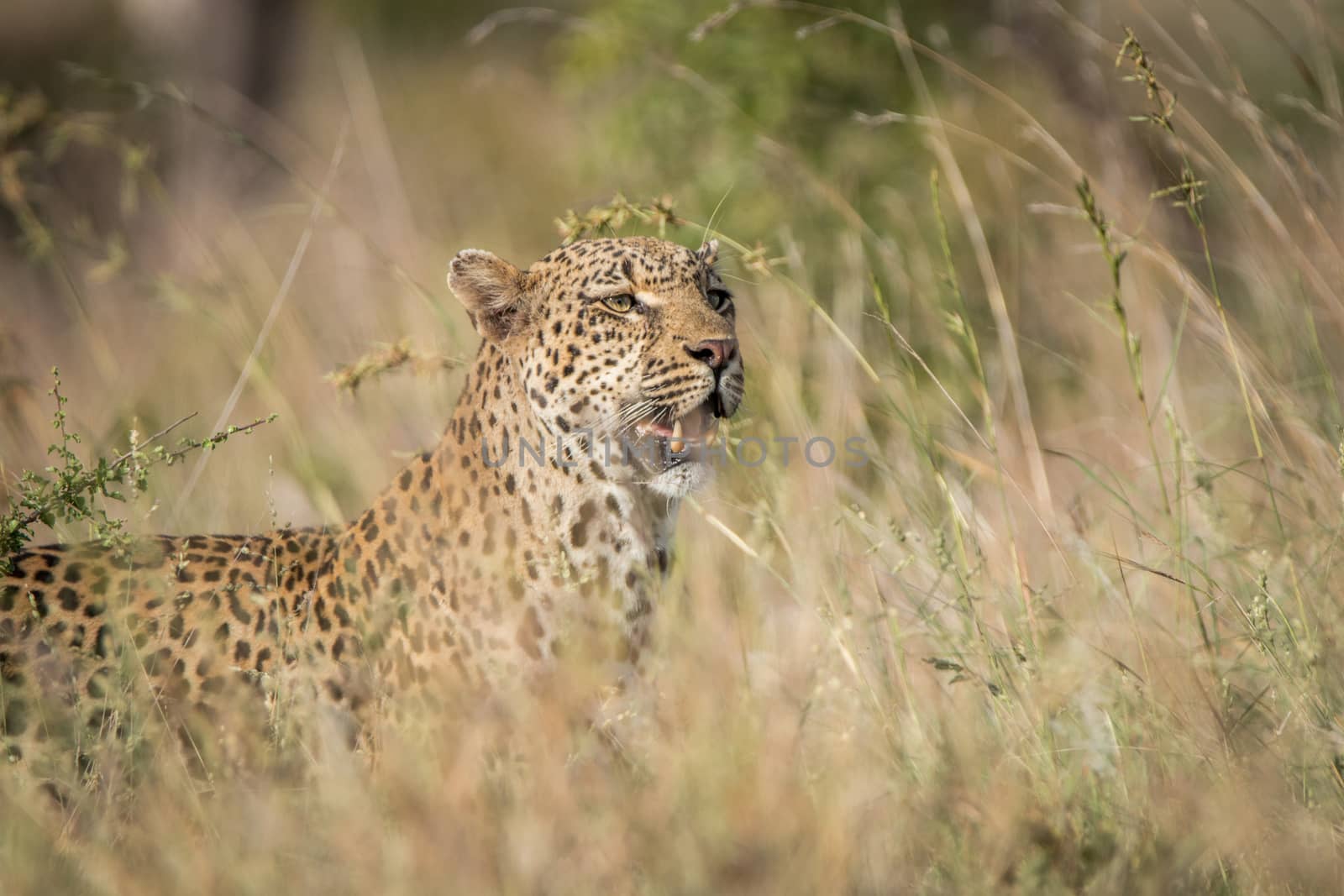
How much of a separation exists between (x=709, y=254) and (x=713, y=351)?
29.8 inches

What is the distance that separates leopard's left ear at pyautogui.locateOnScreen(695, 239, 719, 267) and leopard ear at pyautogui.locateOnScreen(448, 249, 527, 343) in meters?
0.74

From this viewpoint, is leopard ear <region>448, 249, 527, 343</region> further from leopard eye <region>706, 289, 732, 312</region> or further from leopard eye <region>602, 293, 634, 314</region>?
leopard eye <region>706, 289, 732, 312</region>

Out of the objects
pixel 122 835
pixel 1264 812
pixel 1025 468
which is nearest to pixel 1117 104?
pixel 1025 468

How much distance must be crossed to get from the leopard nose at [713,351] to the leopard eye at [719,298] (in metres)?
0.44

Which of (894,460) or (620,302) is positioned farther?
(894,460)

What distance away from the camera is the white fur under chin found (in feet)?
15.1

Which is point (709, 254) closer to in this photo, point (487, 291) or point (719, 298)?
point (719, 298)

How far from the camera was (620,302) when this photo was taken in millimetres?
4926

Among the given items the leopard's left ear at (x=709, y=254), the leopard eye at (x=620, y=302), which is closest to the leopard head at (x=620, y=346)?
the leopard eye at (x=620, y=302)

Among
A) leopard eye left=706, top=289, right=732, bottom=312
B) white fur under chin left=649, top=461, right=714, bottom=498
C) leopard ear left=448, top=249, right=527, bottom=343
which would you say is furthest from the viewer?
leopard eye left=706, top=289, right=732, bottom=312

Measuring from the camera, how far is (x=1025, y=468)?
26.5 ft

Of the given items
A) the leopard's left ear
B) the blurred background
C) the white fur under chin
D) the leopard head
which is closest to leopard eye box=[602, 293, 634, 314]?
the leopard head

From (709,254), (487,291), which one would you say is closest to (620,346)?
(487,291)

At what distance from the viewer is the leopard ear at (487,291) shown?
4836mm
